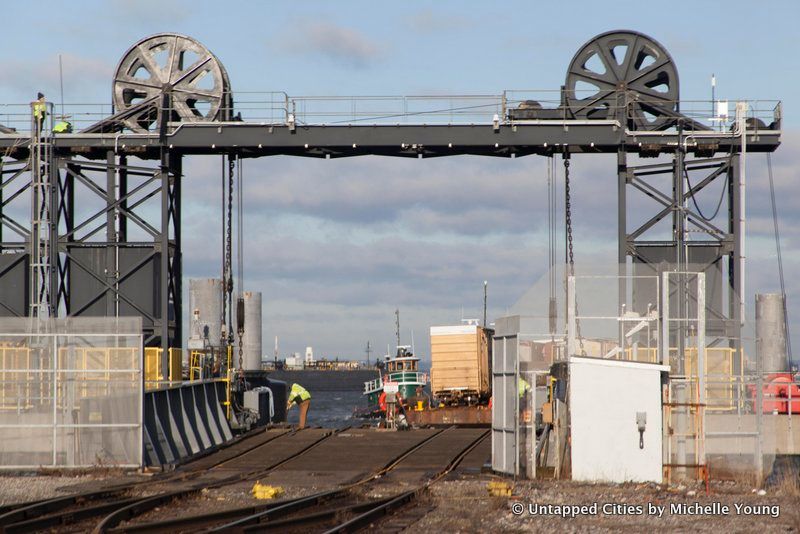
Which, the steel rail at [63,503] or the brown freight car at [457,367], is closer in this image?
the steel rail at [63,503]

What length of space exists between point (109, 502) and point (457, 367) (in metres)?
38.5

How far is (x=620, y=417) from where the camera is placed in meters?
21.4

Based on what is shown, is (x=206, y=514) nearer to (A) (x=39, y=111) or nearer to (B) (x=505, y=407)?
(B) (x=505, y=407)

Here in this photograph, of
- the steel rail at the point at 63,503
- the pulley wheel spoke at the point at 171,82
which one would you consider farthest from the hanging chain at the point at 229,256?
the steel rail at the point at 63,503

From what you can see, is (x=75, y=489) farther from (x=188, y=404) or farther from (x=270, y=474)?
(x=188, y=404)

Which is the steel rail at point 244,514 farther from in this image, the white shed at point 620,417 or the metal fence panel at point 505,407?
the white shed at point 620,417

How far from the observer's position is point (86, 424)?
2405cm

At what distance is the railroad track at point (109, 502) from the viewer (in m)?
16.2

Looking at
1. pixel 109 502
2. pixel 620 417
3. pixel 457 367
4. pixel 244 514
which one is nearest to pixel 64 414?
pixel 109 502

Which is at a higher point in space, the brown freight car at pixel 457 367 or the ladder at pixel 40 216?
the ladder at pixel 40 216

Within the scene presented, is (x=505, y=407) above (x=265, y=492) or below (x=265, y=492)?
above

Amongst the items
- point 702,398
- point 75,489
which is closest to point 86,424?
point 75,489

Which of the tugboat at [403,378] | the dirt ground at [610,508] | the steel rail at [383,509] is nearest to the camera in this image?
the steel rail at [383,509]

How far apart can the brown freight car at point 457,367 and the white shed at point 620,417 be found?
112 feet
